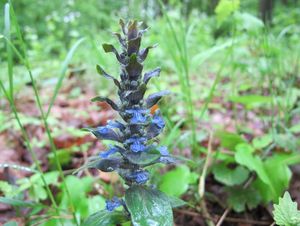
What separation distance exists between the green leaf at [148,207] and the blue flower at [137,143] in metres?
0.13

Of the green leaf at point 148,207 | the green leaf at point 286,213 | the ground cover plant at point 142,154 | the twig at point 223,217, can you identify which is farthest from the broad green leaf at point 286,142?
the green leaf at point 148,207

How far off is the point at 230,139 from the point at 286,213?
935 mm

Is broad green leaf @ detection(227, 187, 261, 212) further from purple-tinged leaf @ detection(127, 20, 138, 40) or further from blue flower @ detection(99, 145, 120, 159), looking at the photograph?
purple-tinged leaf @ detection(127, 20, 138, 40)

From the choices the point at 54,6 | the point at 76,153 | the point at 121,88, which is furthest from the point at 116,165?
the point at 54,6

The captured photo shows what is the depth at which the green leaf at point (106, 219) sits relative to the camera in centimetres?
113

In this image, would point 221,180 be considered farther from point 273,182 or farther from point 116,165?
point 116,165

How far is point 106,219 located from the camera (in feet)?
3.73

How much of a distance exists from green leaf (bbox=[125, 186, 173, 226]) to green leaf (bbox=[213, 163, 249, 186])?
2.58ft

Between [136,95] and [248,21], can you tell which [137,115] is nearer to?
[136,95]

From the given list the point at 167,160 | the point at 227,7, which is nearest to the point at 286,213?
the point at 167,160

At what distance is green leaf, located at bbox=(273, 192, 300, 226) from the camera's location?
3.25ft

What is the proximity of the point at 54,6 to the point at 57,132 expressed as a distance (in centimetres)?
851

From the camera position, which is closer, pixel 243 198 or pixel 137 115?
pixel 137 115

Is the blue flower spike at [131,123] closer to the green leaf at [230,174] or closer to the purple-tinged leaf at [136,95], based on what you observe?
the purple-tinged leaf at [136,95]
